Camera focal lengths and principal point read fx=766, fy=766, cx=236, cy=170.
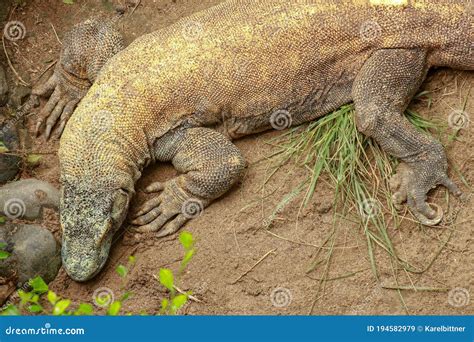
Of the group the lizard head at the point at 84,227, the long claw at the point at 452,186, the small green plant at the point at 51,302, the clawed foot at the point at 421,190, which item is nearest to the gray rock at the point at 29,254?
the small green plant at the point at 51,302

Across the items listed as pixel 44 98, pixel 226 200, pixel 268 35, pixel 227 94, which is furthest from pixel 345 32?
pixel 44 98

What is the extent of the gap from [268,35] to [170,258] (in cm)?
196

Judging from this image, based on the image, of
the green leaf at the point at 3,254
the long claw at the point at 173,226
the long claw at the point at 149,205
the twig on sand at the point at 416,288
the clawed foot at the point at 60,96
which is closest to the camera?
the twig on sand at the point at 416,288

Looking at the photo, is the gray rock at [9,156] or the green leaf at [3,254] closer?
the green leaf at [3,254]

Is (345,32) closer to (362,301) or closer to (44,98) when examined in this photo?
(362,301)

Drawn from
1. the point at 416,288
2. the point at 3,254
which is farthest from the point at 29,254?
the point at 416,288

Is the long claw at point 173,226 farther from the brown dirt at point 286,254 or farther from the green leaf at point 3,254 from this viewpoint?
the green leaf at point 3,254

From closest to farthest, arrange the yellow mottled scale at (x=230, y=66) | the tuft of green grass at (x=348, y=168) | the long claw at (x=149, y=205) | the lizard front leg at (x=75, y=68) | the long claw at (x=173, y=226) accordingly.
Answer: the tuft of green grass at (x=348, y=168) < the yellow mottled scale at (x=230, y=66) < the long claw at (x=173, y=226) < the long claw at (x=149, y=205) < the lizard front leg at (x=75, y=68)

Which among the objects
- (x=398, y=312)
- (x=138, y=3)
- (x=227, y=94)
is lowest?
(x=398, y=312)

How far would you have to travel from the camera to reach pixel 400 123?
6.10m

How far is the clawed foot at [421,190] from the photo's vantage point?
5965 millimetres

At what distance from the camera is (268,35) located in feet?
20.3

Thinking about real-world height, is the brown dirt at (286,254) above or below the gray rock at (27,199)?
below

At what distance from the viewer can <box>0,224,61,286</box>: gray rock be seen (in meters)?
6.02
